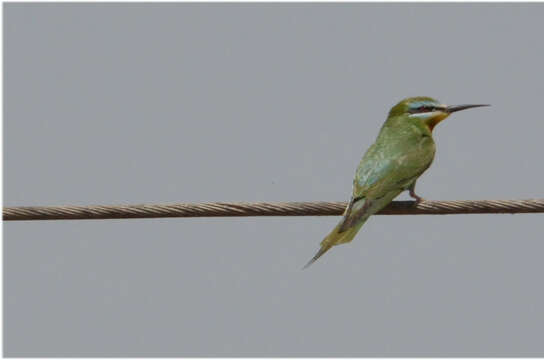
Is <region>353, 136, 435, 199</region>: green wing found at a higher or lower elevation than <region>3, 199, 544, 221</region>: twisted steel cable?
higher

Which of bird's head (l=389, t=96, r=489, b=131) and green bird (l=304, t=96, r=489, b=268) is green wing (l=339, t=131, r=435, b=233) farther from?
bird's head (l=389, t=96, r=489, b=131)

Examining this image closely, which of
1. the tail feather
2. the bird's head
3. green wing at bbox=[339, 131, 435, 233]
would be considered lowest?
the tail feather

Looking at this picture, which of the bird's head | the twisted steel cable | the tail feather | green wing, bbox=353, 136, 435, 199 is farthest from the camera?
the bird's head

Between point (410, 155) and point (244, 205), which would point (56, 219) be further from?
point (410, 155)

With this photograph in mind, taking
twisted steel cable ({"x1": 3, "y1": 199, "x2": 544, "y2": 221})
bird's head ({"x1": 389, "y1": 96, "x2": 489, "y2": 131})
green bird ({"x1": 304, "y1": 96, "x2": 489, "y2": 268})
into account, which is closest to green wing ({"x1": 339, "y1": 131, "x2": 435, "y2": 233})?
green bird ({"x1": 304, "y1": 96, "x2": 489, "y2": 268})

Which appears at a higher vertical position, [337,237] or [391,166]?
[391,166]

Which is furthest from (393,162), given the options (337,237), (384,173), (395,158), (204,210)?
(204,210)

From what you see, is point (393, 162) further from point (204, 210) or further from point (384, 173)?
point (204, 210)

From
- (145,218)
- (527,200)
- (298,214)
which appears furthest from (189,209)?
(527,200)
